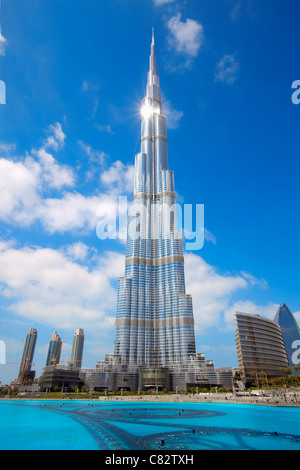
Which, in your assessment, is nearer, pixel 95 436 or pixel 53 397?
pixel 95 436

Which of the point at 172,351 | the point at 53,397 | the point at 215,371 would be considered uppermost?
the point at 172,351

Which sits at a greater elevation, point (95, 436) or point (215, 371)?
point (215, 371)

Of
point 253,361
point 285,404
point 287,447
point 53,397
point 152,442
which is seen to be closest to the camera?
point 287,447

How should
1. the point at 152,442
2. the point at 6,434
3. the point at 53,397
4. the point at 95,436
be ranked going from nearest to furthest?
the point at 152,442 < the point at 95,436 < the point at 6,434 < the point at 53,397

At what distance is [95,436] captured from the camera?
40500 millimetres

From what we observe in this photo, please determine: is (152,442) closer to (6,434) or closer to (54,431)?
(54,431)
